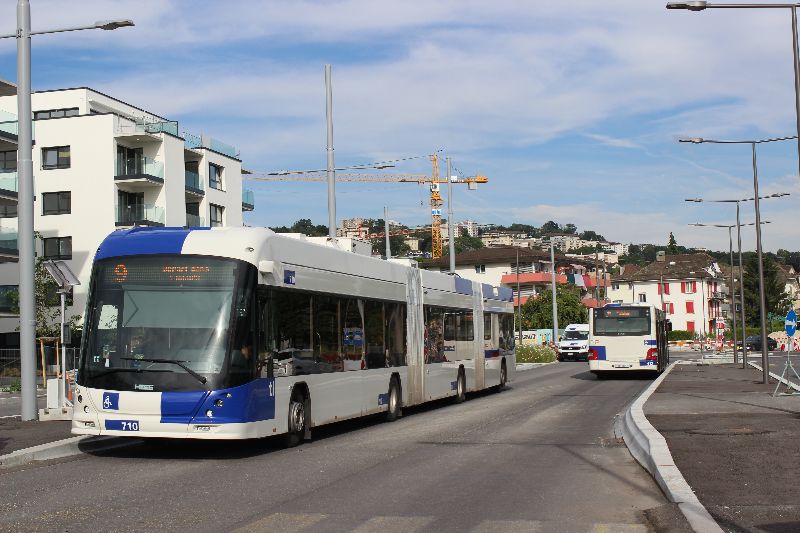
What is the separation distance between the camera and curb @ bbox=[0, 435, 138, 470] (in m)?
12.6

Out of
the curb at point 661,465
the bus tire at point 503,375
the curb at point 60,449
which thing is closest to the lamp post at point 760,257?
the bus tire at point 503,375

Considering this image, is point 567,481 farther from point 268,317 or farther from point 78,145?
point 78,145

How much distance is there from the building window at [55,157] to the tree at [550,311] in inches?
2029

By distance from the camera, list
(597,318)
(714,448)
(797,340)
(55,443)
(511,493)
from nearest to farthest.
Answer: (511,493) → (714,448) → (55,443) → (597,318) → (797,340)

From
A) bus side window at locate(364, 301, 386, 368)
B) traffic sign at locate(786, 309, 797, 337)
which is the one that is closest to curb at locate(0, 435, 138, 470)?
bus side window at locate(364, 301, 386, 368)

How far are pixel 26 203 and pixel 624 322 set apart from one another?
2578 centimetres

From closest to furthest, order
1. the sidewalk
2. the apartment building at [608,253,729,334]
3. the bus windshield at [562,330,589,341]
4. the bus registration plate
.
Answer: the sidewalk < the bus registration plate < the bus windshield at [562,330,589,341] < the apartment building at [608,253,729,334]

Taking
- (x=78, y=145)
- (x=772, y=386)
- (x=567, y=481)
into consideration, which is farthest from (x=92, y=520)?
(x=78, y=145)

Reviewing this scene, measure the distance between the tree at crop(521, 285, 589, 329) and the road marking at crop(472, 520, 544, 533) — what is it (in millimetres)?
90857

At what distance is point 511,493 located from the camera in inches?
403

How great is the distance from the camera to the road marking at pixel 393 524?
816 centimetres

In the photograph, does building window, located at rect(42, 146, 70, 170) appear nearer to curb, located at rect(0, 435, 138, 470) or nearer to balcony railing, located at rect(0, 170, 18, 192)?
balcony railing, located at rect(0, 170, 18, 192)

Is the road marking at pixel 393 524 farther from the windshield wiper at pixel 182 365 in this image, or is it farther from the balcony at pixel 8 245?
the balcony at pixel 8 245

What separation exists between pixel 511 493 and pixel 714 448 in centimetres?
404
